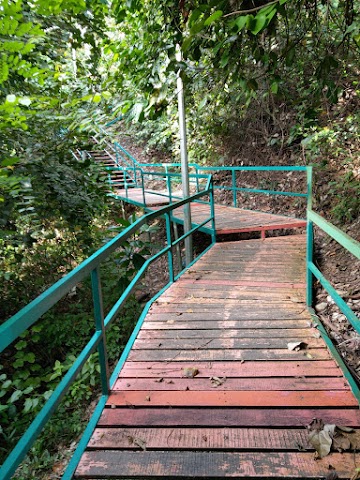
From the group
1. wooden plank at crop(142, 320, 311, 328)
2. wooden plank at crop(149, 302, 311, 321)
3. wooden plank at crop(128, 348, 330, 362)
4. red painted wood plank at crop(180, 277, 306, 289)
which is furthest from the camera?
red painted wood plank at crop(180, 277, 306, 289)

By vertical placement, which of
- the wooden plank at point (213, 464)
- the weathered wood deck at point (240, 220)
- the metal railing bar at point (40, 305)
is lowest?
the wooden plank at point (213, 464)

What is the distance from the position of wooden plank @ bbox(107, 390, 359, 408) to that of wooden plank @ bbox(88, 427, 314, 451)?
20cm

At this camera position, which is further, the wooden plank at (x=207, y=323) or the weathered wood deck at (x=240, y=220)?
the weathered wood deck at (x=240, y=220)

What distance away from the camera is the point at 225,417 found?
76.5 inches

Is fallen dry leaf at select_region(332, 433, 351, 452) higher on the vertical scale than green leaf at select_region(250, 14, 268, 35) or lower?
lower

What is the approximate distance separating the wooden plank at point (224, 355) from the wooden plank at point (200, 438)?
0.73 metres

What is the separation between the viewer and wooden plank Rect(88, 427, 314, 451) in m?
1.74

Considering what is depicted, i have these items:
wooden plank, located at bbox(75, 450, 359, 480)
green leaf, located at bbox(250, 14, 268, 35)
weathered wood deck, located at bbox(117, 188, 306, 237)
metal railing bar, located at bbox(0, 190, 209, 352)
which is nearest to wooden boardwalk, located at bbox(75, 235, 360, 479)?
wooden plank, located at bbox(75, 450, 359, 480)

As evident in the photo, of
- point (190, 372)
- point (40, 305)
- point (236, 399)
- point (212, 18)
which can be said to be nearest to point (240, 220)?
point (190, 372)

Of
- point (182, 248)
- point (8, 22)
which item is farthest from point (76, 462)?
point (182, 248)

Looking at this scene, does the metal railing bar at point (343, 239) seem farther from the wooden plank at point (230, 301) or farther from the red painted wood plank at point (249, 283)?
the red painted wood plank at point (249, 283)

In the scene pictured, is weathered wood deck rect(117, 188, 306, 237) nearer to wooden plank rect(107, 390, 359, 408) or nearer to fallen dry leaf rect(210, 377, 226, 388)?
fallen dry leaf rect(210, 377, 226, 388)

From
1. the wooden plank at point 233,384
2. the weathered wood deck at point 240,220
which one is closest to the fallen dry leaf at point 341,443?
the wooden plank at point 233,384

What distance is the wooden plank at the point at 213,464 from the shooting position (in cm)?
158
